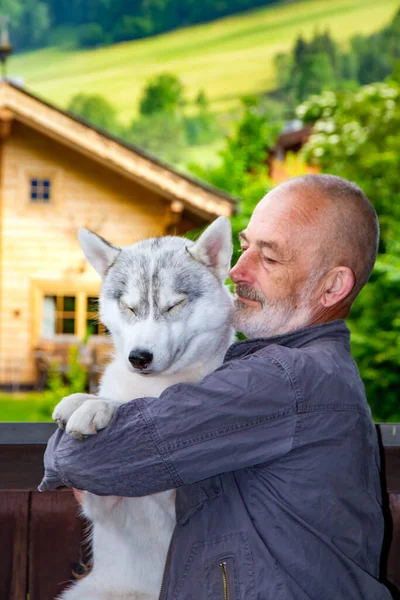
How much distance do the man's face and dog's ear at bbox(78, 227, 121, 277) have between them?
46cm

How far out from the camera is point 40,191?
1655 centimetres

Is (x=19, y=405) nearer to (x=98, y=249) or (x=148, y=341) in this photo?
(x=98, y=249)

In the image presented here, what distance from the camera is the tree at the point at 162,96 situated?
109ft

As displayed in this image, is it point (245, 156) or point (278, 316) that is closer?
point (278, 316)

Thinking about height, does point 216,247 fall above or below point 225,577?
above

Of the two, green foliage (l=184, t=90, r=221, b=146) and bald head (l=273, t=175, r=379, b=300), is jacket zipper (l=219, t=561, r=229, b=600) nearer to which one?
bald head (l=273, t=175, r=379, b=300)

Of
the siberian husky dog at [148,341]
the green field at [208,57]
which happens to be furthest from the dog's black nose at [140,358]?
the green field at [208,57]

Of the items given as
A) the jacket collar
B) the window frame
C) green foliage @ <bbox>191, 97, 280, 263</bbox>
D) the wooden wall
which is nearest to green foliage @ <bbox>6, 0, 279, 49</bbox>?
green foliage @ <bbox>191, 97, 280, 263</bbox>

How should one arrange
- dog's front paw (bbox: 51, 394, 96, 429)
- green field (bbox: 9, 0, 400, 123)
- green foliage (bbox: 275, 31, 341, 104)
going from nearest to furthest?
dog's front paw (bbox: 51, 394, 96, 429) → green foliage (bbox: 275, 31, 341, 104) → green field (bbox: 9, 0, 400, 123)

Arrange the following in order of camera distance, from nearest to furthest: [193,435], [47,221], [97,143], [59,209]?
[193,435]
[97,143]
[59,209]
[47,221]

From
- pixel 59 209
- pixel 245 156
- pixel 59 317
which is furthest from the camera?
pixel 245 156

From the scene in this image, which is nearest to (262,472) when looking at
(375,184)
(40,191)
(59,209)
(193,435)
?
(193,435)

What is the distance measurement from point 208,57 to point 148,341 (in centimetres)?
3550

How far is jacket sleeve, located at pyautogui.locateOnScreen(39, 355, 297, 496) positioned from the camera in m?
1.52
